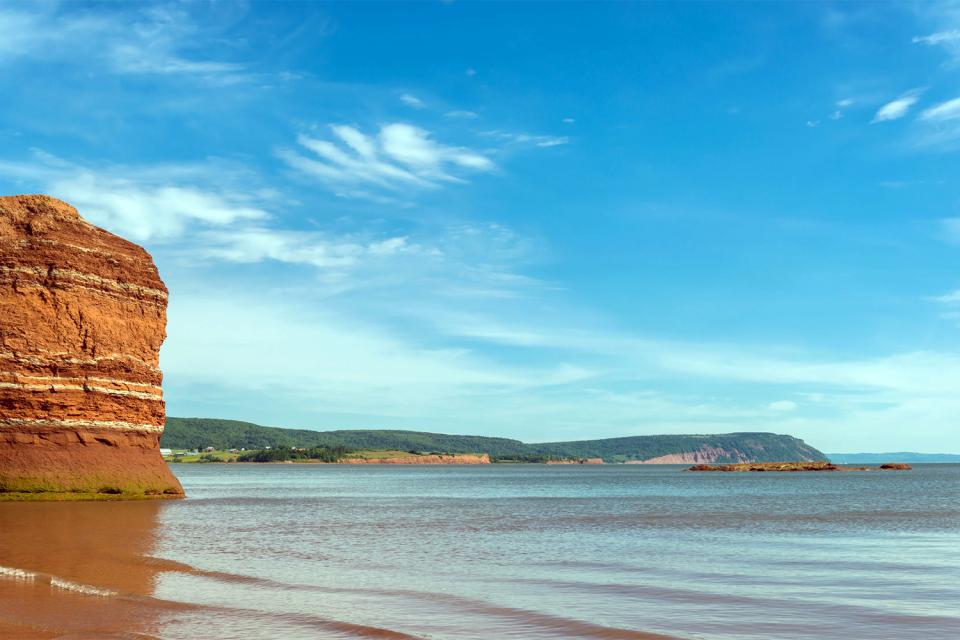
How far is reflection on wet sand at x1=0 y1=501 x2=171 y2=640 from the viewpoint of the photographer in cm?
1253

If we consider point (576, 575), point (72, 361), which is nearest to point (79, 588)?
point (576, 575)

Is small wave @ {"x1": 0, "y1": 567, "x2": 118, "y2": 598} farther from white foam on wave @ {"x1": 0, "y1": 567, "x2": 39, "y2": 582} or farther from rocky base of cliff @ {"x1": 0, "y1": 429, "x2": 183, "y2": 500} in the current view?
rocky base of cliff @ {"x1": 0, "y1": 429, "x2": 183, "y2": 500}

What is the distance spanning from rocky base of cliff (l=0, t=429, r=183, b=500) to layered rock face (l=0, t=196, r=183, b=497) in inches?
1.8

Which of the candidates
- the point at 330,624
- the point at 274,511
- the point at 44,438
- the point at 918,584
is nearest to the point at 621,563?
the point at 918,584

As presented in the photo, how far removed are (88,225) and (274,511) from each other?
17.1m

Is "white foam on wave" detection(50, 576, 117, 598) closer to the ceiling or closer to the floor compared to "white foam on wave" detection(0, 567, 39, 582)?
closer to the ceiling

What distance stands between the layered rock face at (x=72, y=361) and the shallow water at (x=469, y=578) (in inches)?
230

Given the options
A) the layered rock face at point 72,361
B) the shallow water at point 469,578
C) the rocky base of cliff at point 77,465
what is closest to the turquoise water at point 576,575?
the shallow water at point 469,578

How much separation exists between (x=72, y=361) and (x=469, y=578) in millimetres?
29360

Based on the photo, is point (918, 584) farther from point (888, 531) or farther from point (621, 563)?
point (888, 531)

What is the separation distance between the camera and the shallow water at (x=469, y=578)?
12.9m

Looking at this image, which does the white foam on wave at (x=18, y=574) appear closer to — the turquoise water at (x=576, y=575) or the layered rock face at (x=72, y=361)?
the turquoise water at (x=576, y=575)

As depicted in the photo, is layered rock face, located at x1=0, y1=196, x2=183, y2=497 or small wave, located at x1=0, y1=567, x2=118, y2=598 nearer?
small wave, located at x1=0, y1=567, x2=118, y2=598

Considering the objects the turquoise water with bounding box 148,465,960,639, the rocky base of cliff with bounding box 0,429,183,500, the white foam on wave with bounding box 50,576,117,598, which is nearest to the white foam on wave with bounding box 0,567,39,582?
the white foam on wave with bounding box 50,576,117,598
